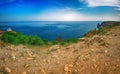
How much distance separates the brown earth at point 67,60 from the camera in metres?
7.06

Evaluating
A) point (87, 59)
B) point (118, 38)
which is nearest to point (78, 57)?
point (87, 59)

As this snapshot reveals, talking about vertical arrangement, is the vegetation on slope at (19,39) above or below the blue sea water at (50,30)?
above

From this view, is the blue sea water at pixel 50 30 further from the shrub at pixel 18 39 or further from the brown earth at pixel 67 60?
the brown earth at pixel 67 60

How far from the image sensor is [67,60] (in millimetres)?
7867

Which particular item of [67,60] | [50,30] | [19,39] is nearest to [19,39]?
[19,39]

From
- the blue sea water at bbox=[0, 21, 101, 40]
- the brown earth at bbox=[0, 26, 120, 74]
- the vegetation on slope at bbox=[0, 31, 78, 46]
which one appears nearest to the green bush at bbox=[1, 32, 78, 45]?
the vegetation on slope at bbox=[0, 31, 78, 46]

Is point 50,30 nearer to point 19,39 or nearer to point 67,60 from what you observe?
point 19,39

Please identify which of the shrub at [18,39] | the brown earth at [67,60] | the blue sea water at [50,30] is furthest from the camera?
the blue sea water at [50,30]

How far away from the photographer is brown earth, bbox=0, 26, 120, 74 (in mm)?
7059

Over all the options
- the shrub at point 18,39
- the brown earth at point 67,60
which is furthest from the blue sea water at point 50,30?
the brown earth at point 67,60

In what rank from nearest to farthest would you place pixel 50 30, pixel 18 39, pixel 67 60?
→ pixel 67 60
pixel 18 39
pixel 50 30

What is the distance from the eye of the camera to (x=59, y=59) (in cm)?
805

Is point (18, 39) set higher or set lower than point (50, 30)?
higher

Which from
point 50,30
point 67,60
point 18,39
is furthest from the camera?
point 50,30
